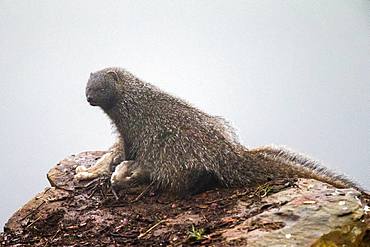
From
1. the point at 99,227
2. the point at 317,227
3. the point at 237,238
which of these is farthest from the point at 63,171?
the point at 317,227

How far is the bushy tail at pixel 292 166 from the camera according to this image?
3645mm

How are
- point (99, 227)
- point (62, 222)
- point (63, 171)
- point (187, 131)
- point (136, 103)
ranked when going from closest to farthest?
1. point (99, 227)
2. point (62, 222)
3. point (187, 131)
4. point (136, 103)
5. point (63, 171)

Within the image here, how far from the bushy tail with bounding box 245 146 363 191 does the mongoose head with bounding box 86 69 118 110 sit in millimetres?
1312

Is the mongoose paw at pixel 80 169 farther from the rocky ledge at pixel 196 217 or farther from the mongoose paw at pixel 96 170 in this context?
the rocky ledge at pixel 196 217

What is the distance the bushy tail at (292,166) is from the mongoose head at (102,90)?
1312 mm

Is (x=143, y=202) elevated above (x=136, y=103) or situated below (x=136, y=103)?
below

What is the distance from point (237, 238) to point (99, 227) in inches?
46.0

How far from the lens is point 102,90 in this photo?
4227mm

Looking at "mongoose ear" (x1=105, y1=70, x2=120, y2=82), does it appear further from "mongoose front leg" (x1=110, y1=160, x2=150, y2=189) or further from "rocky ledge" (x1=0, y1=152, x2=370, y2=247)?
"rocky ledge" (x1=0, y1=152, x2=370, y2=247)

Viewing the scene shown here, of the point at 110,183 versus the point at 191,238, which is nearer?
the point at 191,238

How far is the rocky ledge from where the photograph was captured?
104 inches

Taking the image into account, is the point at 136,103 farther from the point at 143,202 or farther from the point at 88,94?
the point at 143,202

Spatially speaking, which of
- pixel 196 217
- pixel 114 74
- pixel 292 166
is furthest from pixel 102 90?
pixel 292 166

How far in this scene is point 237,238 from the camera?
270cm
